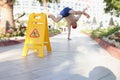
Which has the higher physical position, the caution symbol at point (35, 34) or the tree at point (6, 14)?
the tree at point (6, 14)

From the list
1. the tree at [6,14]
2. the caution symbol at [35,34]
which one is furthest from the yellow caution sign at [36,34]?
the tree at [6,14]

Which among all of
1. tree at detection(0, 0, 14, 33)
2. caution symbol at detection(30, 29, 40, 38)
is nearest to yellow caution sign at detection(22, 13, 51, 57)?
caution symbol at detection(30, 29, 40, 38)

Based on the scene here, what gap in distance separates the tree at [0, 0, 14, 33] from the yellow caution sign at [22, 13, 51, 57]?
8.86 metres

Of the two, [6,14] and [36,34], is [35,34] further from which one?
[6,14]

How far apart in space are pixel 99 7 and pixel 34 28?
3930 inches

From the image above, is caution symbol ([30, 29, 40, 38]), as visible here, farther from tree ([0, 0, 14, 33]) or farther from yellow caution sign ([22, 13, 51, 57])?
tree ([0, 0, 14, 33])

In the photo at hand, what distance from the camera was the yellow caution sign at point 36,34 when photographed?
9449 mm

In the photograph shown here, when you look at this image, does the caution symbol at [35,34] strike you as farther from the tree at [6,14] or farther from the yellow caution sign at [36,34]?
the tree at [6,14]

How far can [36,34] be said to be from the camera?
9750mm

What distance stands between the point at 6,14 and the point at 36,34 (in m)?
9.55

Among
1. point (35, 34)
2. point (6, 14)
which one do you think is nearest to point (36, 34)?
point (35, 34)

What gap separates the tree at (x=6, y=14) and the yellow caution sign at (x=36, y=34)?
8861mm

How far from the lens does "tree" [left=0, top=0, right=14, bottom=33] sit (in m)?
18.5

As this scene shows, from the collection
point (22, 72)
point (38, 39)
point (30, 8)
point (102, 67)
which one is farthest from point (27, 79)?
point (30, 8)
